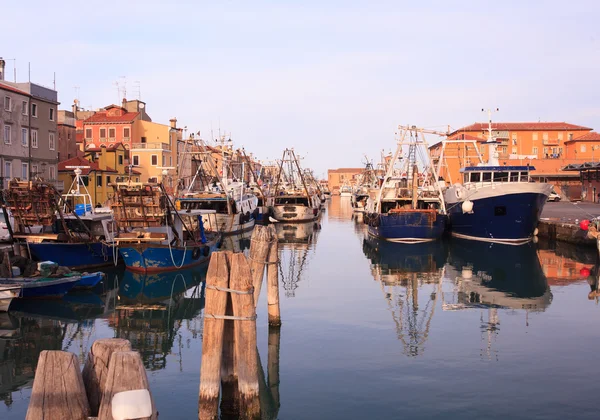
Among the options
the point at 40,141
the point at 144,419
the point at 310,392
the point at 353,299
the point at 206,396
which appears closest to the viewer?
the point at 144,419

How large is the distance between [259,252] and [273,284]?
1130mm

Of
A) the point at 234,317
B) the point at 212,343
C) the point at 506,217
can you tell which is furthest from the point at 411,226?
the point at 212,343

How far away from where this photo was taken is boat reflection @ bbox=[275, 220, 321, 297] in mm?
27109

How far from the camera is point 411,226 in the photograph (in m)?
40.2

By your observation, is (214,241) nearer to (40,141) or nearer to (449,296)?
(449,296)

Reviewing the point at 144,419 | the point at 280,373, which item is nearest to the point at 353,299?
the point at 280,373

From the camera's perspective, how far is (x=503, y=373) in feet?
43.0

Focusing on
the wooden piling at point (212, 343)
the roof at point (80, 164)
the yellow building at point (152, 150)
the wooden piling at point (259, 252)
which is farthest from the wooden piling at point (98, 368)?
the yellow building at point (152, 150)

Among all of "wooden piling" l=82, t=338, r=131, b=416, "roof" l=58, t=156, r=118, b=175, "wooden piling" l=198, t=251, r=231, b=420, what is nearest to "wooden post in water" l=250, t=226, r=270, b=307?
"wooden piling" l=198, t=251, r=231, b=420

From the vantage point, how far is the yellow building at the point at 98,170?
56469mm

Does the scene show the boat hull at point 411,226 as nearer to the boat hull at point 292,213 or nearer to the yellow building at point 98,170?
the boat hull at point 292,213

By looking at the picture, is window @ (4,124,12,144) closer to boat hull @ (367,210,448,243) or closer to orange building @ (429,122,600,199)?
boat hull @ (367,210,448,243)

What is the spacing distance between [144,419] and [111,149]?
203 ft

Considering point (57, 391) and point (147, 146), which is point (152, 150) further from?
point (57, 391)
